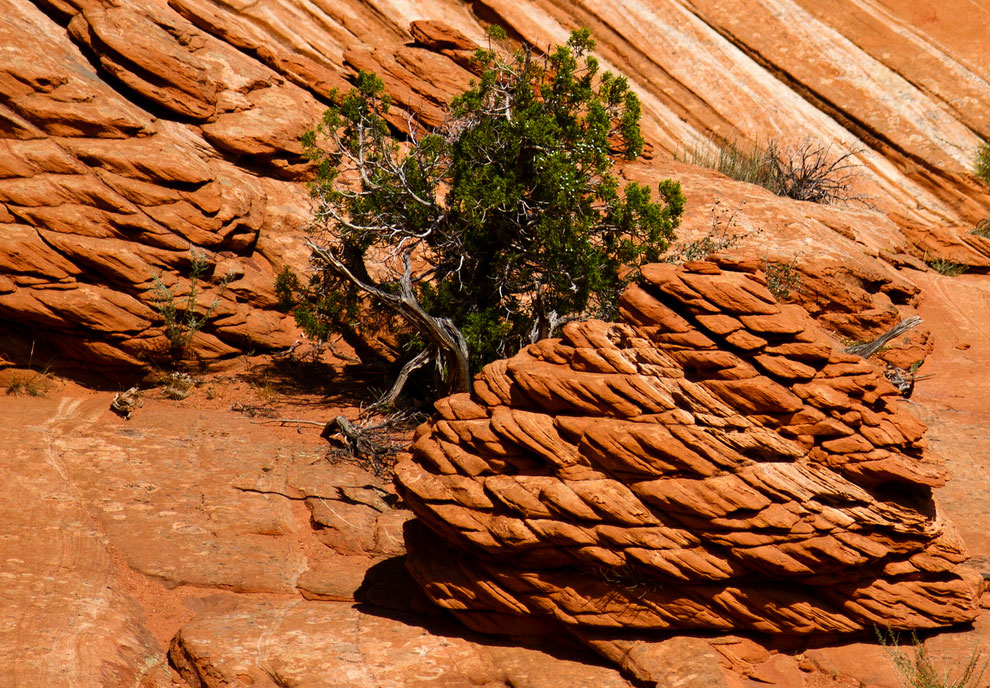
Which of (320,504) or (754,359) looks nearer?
(754,359)

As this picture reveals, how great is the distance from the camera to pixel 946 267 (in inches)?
577

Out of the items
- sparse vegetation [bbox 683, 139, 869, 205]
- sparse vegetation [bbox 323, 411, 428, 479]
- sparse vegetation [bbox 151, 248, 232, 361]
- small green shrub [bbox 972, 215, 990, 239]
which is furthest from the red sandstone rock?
small green shrub [bbox 972, 215, 990, 239]

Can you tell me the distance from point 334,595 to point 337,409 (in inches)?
134

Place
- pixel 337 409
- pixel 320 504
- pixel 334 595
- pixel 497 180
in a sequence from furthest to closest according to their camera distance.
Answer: pixel 337 409, pixel 497 180, pixel 320 504, pixel 334 595

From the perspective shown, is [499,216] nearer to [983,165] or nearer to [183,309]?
[183,309]

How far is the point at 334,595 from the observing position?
640cm

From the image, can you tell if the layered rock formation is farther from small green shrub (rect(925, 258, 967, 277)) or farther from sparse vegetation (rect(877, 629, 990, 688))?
sparse vegetation (rect(877, 629, 990, 688))

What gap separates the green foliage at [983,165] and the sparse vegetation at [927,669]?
44.9 feet

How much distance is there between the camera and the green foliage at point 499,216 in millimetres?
8977

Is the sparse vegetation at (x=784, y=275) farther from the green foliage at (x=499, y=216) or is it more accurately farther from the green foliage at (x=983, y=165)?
the green foliage at (x=983, y=165)

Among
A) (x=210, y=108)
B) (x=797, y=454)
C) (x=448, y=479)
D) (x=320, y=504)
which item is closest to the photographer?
(x=797, y=454)

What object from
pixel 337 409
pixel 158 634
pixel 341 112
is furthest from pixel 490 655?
pixel 341 112

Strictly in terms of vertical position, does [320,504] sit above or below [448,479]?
below

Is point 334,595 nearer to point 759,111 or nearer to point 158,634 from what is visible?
point 158,634
